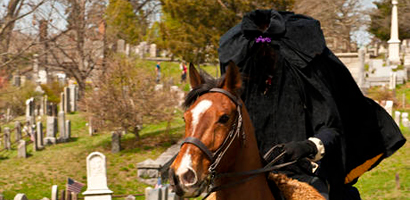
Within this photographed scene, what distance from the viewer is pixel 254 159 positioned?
3.85m

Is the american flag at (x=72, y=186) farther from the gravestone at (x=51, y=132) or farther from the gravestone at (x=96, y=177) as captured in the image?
the gravestone at (x=51, y=132)

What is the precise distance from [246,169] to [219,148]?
0.48 m

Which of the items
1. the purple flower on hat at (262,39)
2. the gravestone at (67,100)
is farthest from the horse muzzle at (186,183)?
the gravestone at (67,100)

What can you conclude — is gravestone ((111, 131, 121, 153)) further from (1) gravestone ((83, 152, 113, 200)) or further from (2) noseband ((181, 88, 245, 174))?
(2) noseband ((181, 88, 245, 174))

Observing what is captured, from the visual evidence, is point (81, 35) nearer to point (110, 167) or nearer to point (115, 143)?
point (115, 143)

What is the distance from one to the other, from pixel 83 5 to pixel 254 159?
24363mm

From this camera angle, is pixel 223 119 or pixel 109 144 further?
pixel 109 144

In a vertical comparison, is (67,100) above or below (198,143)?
below

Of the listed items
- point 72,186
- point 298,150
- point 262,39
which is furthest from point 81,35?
point 298,150

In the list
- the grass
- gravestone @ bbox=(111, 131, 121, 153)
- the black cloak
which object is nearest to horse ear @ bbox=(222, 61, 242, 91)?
the black cloak

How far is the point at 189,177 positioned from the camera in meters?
3.17

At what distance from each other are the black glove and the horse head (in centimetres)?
50

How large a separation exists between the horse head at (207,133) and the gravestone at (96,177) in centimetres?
907

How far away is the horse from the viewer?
3.22 meters
